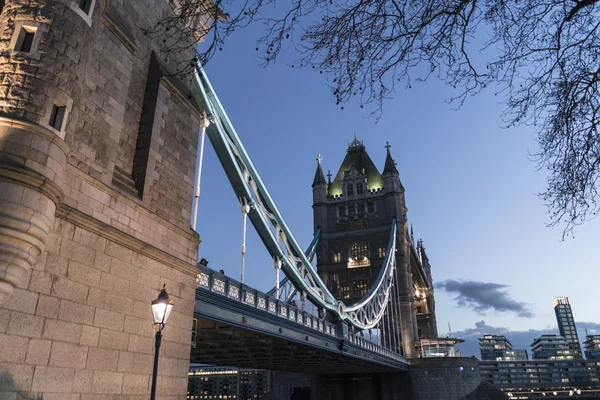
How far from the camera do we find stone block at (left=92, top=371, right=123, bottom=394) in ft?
21.8

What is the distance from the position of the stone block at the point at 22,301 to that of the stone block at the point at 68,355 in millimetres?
593

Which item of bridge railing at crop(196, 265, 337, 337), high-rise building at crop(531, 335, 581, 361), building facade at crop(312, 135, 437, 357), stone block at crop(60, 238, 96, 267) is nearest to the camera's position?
stone block at crop(60, 238, 96, 267)

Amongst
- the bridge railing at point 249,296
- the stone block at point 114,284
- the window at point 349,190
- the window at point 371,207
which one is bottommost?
the stone block at point 114,284

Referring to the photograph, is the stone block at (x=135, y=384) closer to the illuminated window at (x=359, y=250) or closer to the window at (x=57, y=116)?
the window at (x=57, y=116)

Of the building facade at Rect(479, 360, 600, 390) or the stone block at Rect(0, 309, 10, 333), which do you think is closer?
the stone block at Rect(0, 309, 10, 333)

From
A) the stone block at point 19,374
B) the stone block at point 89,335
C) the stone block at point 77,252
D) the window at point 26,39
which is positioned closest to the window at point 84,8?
the window at point 26,39

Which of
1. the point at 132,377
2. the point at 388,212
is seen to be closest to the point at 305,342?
the point at 132,377

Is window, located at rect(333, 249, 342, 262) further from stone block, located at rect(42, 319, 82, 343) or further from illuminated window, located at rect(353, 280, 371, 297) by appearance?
stone block, located at rect(42, 319, 82, 343)

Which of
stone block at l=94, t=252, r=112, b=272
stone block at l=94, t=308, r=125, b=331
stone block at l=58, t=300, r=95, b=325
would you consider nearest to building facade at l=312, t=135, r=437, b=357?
stone block at l=94, t=308, r=125, b=331

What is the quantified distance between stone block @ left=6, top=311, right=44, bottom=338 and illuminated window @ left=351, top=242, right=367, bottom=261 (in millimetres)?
50024

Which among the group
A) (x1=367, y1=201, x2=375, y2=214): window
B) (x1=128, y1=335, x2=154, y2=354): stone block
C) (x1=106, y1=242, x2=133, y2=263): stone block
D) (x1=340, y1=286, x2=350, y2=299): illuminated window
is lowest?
(x1=128, y1=335, x2=154, y2=354): stone block

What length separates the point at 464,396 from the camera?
4016 centimetres

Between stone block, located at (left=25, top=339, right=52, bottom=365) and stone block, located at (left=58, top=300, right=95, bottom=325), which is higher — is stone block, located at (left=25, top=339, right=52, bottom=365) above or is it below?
below

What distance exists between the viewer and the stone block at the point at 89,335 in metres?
6.52
